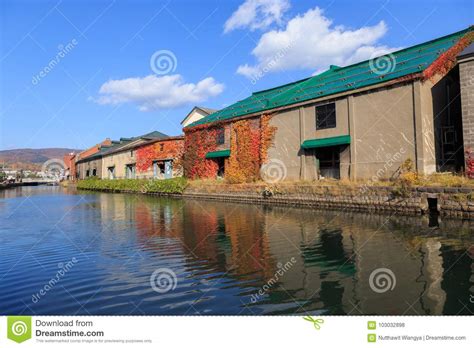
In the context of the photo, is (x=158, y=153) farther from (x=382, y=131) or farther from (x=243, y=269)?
(x=243, y=269)

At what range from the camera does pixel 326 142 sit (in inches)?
851

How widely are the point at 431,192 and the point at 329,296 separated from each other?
1073 cm

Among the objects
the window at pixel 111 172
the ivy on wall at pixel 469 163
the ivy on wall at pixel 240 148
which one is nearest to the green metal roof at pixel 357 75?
the ivy on wall at pixel 240 148

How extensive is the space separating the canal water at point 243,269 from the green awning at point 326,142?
25.4ft

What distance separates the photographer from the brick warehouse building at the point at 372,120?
17.7 metres

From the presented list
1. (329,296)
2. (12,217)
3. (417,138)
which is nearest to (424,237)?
(329,296)

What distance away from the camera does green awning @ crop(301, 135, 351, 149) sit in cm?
2067

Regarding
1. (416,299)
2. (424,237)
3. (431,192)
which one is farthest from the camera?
(431,192)

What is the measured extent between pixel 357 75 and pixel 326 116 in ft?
10.4

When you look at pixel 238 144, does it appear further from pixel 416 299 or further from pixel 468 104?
pixel 416 299

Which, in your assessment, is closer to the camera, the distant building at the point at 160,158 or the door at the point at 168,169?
the distant building at the point at 160,158

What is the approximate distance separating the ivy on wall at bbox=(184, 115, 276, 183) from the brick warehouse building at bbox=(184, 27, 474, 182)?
0.08 meters

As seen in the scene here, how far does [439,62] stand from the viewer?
717 inches

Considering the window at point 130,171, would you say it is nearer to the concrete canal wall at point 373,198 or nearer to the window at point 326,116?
the concrete canal wall at point 373,198
